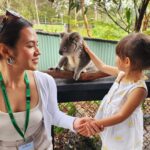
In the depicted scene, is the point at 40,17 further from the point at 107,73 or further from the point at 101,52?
the point at 107,73

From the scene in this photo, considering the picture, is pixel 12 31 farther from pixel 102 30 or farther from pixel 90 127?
pixel 102 30

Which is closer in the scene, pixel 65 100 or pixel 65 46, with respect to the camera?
pixel 65 100

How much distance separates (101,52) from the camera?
2.06m

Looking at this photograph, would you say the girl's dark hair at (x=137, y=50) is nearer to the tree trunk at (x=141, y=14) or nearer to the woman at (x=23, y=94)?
the woman at (x=23, y=94)

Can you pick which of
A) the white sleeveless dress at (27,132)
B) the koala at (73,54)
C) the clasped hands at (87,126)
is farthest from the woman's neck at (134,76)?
the koala at (73,54)

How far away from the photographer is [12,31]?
1244mm

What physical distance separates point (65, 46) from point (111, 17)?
116 centimetres

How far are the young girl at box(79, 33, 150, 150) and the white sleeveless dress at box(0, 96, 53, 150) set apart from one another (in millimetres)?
177

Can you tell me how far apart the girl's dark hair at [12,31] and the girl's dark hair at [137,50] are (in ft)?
1.46

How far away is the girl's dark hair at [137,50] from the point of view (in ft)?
4.67

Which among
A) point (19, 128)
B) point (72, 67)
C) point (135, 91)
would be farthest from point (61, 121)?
point (72, 67)

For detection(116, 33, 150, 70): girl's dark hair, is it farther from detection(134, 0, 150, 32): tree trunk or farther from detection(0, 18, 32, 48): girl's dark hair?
detection(134, 0, 150, 32): tree trunk

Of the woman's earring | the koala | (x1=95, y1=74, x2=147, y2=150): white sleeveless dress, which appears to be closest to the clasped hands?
(x1=95, y1=74, x2=147, y2=150): white sleeveless dress

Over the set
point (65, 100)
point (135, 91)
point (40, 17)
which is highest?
point (40, 17)
